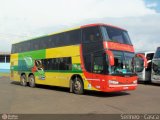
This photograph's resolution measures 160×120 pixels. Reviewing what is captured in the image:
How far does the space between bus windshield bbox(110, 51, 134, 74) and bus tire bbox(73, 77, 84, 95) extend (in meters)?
2.48

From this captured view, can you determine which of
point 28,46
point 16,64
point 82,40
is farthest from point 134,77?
point 16,64

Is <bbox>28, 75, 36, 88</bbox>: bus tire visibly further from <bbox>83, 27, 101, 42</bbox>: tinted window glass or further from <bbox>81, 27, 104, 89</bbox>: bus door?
<bbox>83, 27, 101, 42</bbox>: tinted window glass

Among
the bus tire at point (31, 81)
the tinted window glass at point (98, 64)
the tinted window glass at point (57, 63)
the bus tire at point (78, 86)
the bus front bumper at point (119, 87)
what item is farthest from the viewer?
the bus tire at point (31, 81)

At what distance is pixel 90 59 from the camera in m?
15.7

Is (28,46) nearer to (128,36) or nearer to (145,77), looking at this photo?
(128,36)

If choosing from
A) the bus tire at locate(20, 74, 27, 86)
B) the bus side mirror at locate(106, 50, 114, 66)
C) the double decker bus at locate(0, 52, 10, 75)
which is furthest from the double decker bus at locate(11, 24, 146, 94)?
the double decker bus at locate(0, 52, 10, 75)

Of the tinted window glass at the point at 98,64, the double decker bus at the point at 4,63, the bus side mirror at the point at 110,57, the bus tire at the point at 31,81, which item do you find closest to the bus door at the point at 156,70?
the bus tire at the point at 31,81

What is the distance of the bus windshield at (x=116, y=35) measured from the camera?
1525 centimetres

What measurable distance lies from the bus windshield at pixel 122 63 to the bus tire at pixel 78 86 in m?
2.48

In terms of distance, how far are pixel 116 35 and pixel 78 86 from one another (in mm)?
3456

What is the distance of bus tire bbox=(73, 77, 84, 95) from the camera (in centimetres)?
1648

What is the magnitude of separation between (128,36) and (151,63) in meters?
9.68

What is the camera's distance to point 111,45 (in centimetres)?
1503

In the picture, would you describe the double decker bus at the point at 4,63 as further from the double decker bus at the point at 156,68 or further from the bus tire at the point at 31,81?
the double decker bus at the point at 156,68
